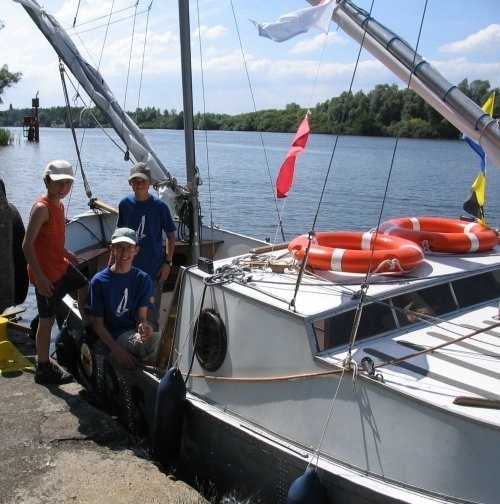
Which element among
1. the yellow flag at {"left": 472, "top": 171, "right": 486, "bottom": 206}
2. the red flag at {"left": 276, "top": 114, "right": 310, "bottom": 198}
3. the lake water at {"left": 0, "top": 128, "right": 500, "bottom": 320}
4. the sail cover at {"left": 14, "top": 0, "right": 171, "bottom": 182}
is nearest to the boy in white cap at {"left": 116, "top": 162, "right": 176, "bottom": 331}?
the red flag at {"left": 276, "top": 114, "right": 310, "bottom": 198}

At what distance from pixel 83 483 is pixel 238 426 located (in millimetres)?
1295

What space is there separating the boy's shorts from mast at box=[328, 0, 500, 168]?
3.65m

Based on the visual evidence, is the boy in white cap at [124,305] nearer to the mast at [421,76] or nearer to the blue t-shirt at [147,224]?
the blue t-shirt at [147,224]

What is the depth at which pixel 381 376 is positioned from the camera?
183 inches

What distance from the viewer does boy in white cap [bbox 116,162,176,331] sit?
736 cm

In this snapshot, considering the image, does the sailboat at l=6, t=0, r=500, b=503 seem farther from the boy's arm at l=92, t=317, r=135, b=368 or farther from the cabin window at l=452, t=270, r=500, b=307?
the boy's arm at l=92, t=317, r=135, b=368

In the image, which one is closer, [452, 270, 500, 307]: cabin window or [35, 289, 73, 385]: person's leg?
[452, 270, 500, 307]: cabin window

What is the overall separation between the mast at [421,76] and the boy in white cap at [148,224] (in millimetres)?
2622

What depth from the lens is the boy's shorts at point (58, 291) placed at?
6805 mm

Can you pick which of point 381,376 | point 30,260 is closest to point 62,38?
point 30,260

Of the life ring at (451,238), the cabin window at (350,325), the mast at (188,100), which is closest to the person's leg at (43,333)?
the mast at (188,100)

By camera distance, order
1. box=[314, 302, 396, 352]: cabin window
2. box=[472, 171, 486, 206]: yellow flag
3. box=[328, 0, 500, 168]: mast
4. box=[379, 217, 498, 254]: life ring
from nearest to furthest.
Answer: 1. box=[314, 302, 396, 352]: cabin window
2. box=[328, 0, 500, 168]: mast
3. box=[379, 217, 498, 254]: life ring
4. box=[472, 171, 486, 206]: yellow flag

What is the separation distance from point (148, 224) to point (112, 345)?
59.9 inches

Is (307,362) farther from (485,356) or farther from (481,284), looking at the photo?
(481,284)
